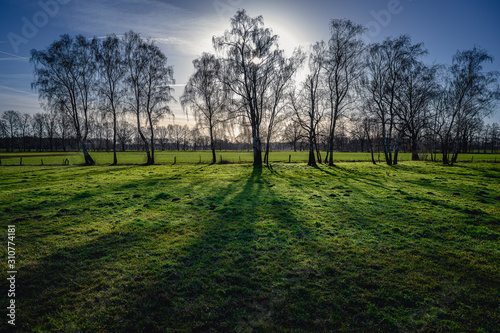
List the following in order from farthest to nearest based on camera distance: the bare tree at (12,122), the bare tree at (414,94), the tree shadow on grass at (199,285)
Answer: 1. the bare tree at (12,122)
2. the bare tree at (414,94)
3. the tree shadow on grass at (199,285)

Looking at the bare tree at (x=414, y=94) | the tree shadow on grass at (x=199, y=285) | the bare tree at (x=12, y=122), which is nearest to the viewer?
the tree shadow on grass at (x=199, y=285)

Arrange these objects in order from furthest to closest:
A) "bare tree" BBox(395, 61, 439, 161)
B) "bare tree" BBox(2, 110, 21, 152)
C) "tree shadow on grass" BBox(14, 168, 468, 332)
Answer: "bare tree" BBox(2, 110, 21, 152) < "bare tree" BBox(395, 61, 439, 161) < "tree shadow on grass" BBox(14, 168, 468, 332)

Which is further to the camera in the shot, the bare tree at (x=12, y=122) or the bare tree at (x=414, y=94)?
the bare tree at (x=12, y=122)

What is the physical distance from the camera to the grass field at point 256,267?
10.7 ft

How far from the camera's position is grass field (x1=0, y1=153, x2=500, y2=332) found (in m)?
3.28

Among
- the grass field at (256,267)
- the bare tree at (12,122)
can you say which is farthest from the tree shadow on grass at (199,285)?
the bare tree at (12,122)

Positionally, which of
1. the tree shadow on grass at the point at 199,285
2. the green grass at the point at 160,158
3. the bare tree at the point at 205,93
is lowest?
the tree shadow on grass at the point at 199,285

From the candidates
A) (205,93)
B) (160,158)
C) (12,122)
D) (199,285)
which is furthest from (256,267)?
(12,122)

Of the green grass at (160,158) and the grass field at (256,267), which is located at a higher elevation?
the green grass at (160,158)

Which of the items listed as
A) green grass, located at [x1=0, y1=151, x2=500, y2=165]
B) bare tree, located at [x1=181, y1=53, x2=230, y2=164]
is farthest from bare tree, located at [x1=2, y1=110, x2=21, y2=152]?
bare tree, located at [x1=181, y1=53, x2=230, y2=164]

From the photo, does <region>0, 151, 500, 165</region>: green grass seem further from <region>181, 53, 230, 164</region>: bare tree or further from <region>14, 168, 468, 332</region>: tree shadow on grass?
<region>14, 168, 468, 332</region>: tree shadow on grass

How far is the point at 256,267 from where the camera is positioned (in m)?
4.61

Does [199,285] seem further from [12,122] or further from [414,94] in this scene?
[12,122]

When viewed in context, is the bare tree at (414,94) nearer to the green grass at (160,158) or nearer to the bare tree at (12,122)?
the green grass at (160,158)
